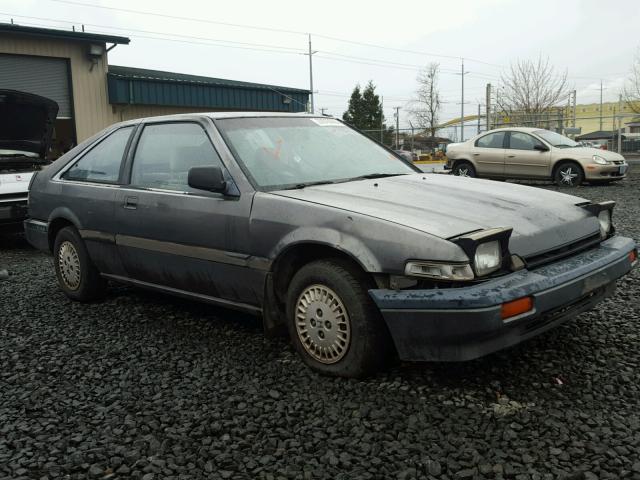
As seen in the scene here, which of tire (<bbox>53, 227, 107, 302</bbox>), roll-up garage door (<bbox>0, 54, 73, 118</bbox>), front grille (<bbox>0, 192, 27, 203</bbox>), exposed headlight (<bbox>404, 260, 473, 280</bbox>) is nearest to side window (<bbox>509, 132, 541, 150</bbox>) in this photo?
front grille (<bbox>0, 192, 27, 203</bbox>)

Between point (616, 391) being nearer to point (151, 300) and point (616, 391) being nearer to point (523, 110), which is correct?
point (151, 300)

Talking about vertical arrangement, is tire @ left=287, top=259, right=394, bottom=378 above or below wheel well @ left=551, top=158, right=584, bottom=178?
below

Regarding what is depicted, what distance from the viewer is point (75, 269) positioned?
5004 millimetres

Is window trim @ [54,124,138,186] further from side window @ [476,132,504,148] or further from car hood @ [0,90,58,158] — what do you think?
side window @ [476,132,504,148]

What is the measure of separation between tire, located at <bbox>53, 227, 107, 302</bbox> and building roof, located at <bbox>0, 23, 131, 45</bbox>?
1299 cm

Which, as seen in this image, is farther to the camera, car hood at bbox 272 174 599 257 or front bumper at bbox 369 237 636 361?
car hood at bbox 272 174 599 257

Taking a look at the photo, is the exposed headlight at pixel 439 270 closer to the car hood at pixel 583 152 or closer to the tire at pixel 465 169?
the car hood at pixel 583 152

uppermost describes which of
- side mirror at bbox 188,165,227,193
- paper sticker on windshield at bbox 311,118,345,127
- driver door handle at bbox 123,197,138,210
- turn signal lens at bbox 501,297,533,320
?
paper sticker on windshield at bbox 311,118,345,127

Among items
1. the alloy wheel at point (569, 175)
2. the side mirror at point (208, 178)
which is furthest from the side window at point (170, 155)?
the alloy wheel at point (569, 175)

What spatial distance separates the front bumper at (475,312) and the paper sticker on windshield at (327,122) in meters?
1.93

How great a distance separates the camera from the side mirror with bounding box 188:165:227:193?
3611mm

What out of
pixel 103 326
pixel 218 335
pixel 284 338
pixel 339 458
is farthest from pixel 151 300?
pixel 339 458

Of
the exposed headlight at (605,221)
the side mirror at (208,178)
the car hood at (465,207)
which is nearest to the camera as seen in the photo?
the car hood at (465,207)

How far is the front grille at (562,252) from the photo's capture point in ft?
10.1
